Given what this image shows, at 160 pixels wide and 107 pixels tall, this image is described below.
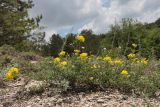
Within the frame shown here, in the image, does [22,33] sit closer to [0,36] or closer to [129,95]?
[0,36]

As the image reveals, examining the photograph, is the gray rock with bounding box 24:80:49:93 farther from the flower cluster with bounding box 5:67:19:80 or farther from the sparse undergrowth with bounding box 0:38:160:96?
the flower cluster with bounding box 5:67:19:80

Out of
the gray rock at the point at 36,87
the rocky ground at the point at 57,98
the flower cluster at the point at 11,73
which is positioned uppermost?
the flower cluster at the point at 11,73

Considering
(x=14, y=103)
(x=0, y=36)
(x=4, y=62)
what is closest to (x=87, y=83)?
(x=14, y=103)

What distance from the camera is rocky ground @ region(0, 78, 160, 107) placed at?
17.3ft

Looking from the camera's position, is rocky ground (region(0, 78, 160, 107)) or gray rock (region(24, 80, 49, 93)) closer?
rocky ground (region(0, 78, 160, 107))

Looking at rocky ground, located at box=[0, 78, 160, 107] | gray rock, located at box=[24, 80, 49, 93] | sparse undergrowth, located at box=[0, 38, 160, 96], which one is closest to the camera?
rocky ground, located at box=[0, 78, 160, 107]

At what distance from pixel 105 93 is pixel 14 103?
4.16 ft

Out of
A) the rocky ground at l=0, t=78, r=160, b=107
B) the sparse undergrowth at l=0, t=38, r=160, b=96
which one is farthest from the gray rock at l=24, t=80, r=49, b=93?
the sparse undergrowth at l=0, t=38, r=160, b=96

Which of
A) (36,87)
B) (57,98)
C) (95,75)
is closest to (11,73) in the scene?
(36,87)

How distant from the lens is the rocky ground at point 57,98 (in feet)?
17.3

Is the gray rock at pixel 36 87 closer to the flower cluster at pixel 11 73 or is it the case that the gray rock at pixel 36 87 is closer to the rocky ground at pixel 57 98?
the rocky ground at pixel 57 98

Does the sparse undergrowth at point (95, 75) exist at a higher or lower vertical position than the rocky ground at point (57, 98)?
higher

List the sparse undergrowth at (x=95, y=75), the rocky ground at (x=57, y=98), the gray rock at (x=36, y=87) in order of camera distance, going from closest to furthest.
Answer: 1. the rocky ground at (x=57, y=98)
2. the sparse undergrowth at (x=95, y=75)
3. the gray rock at (x=36, y=87)

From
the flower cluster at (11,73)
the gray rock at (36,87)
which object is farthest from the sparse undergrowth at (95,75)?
the flower cluster at (11,73)
